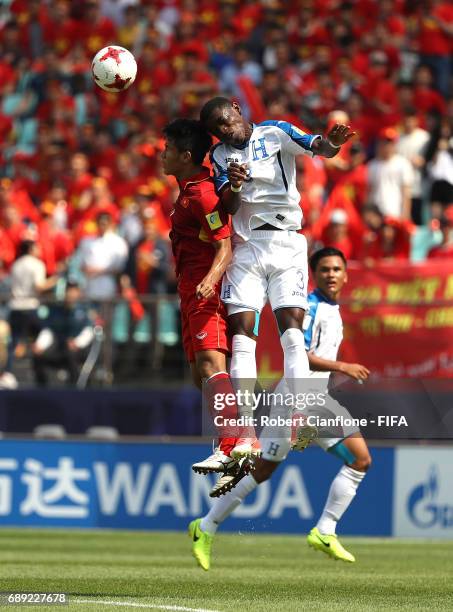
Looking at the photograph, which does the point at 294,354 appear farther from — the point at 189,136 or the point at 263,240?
the point at 189,136

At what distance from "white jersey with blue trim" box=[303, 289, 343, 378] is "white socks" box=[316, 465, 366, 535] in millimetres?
897

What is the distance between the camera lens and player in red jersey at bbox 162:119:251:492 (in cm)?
920

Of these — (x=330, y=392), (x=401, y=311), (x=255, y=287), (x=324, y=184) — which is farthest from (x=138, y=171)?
(x=255, y=287)

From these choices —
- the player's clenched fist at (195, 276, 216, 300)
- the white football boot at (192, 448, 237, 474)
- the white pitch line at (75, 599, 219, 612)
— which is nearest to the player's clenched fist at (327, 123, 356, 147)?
the player's clenched fist at (195, 276, 216, 300)

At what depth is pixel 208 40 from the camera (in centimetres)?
2236

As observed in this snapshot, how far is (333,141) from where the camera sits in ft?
29.3

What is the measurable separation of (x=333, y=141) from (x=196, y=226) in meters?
1.09

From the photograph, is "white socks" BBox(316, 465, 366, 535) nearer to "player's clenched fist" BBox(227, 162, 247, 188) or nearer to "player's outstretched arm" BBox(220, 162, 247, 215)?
"player's outstretched arm" BBox(220, 162, 247, 215)

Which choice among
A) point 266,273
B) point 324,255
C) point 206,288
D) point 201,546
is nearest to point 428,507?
point 324,255

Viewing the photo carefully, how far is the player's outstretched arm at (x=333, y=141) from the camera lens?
884 cm

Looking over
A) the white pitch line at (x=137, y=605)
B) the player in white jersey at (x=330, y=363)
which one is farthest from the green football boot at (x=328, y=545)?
the white pitch line at (x=137, y=605)

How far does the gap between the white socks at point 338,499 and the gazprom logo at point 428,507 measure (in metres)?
3.99

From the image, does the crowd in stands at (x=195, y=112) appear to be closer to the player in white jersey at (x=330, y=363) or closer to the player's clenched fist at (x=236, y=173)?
the player in white jersey at (x=330, y=363)

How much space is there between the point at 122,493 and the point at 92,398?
1113 millimetres
